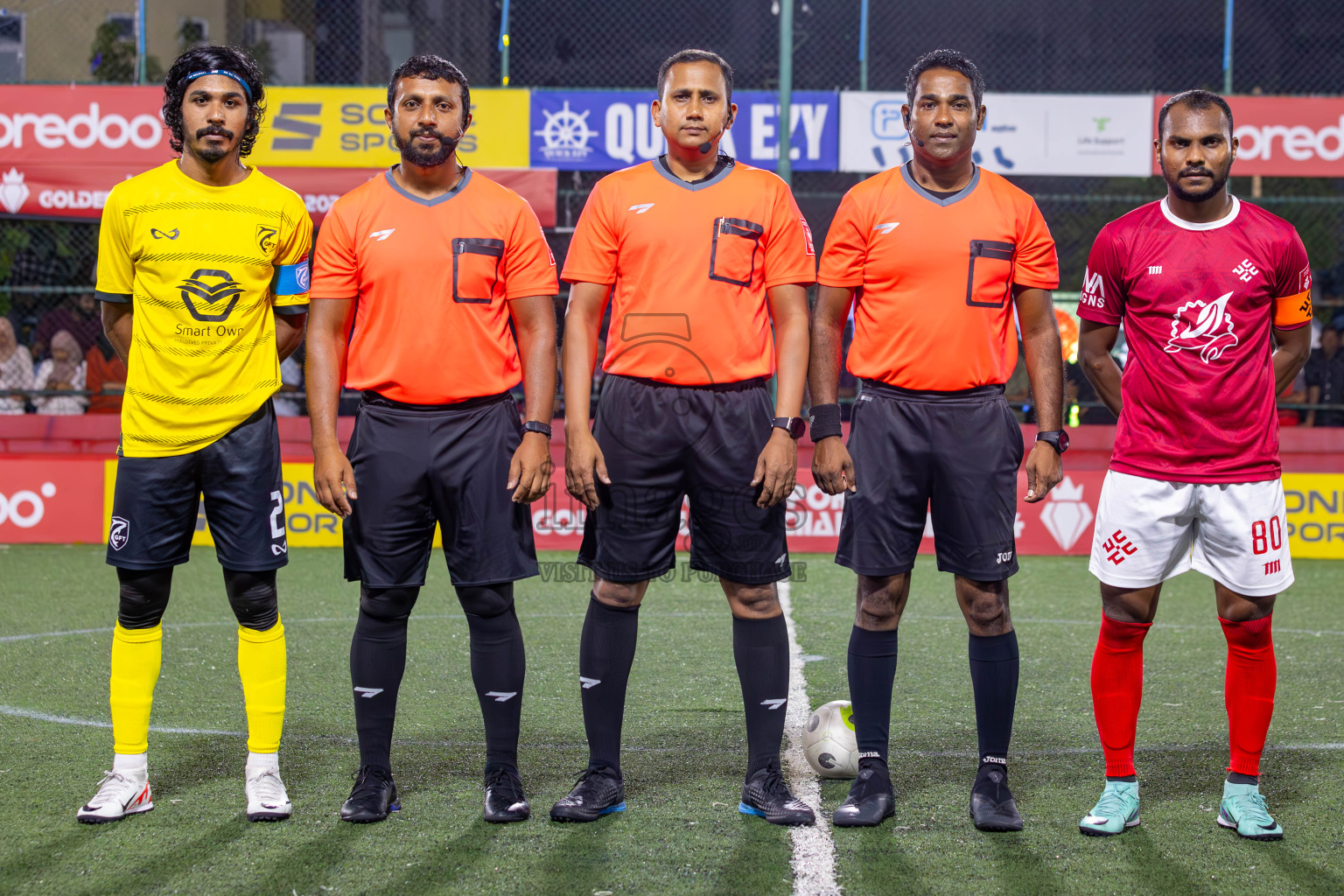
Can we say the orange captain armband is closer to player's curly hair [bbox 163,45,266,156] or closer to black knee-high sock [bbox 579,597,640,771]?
black knee-high sock [bbox 579,597,640,771]

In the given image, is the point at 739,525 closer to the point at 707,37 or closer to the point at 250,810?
the point at 250,810

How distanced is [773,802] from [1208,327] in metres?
1.81

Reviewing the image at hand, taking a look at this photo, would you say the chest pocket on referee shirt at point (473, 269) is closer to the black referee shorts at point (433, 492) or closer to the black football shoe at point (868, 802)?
the black referee shorts at point (433, 492)

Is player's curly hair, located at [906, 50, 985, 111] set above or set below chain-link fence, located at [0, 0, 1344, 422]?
Answer: below

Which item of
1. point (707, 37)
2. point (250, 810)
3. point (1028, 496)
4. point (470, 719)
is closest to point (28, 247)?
point (707, 37)

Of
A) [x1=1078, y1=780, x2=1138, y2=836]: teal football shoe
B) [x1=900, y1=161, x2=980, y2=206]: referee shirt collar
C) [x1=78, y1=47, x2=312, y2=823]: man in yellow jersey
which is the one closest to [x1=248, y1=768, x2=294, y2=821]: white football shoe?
[x1=78, y1=47, x2=312, y2=823]: man in yellow jersey

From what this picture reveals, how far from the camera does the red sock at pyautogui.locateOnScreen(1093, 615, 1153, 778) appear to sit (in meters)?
3.73

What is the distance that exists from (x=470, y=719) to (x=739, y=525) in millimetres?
1738

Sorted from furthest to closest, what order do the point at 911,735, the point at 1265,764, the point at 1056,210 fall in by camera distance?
the point at 1056,210 → the point at 911,735 → the point at 1265,764

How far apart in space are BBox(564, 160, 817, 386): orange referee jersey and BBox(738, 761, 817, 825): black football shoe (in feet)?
3.78

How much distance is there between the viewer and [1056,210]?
13.6 metres

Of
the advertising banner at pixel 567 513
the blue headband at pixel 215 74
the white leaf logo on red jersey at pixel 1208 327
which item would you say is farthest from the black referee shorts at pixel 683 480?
the advertising banner at pixel 567 513

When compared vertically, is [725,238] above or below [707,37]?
below

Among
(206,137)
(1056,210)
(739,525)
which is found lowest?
(739,525)
